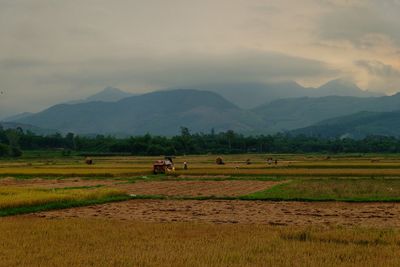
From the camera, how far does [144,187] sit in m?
32.8

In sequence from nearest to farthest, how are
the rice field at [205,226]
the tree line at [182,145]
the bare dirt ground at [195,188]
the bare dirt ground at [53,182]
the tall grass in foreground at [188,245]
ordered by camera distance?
the tall grass in foreground at [188,245], the rice field at [205,226], the bare dirt ground at [195,188], the bare dirt ground at [53,182], the tree line at [182,145]

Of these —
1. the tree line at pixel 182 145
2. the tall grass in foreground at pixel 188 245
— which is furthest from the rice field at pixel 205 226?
the tree line at pixel 182 145

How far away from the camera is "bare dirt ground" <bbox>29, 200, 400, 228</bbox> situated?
17984 millimetres

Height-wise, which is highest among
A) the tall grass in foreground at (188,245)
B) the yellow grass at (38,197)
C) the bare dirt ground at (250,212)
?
the yellow grass at (38,197)

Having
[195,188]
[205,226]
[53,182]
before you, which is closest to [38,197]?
[205,226]

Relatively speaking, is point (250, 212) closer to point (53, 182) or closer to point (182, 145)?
point (53, 182)

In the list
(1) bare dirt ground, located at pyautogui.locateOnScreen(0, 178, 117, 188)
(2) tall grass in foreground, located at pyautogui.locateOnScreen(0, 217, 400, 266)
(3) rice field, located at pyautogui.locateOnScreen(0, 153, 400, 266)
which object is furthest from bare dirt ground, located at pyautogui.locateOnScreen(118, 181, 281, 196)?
(2) tall grass in foreground, located at pyautogui.locateOnScreen(0, 217, 400, 266)

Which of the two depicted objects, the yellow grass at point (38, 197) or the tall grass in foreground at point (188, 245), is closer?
the tall grass in foreground at point (188, 245)

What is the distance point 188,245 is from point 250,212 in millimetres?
7700

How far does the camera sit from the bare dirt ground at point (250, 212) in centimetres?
1798

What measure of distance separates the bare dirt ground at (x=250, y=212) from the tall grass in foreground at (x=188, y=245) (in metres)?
1.94

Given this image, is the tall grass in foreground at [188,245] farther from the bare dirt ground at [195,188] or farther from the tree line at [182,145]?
the tree line at [182,145]

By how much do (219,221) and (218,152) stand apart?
99.0 m

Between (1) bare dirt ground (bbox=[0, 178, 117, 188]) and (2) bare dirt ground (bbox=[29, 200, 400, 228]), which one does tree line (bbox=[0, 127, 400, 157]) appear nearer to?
(1) bare dirt ground (bbox=[0, 178, 117, 188])
